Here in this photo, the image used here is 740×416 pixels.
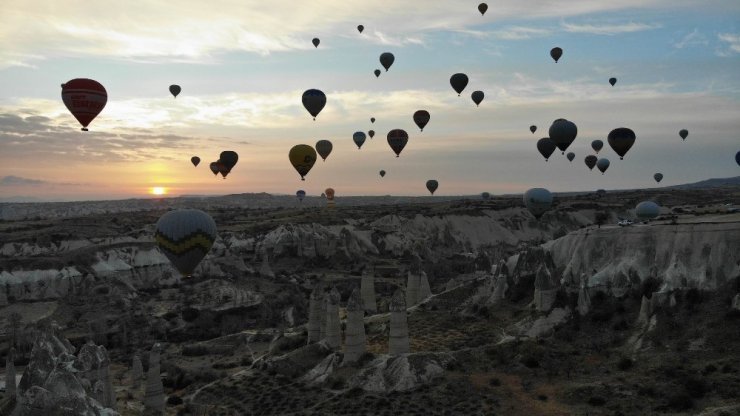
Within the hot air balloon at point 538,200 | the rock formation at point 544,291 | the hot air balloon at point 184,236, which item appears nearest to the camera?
the hot air balloon at point 184,236

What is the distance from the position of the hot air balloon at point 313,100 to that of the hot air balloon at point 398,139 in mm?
15691

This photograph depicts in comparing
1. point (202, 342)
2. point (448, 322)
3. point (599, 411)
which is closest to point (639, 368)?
point (599, 411)

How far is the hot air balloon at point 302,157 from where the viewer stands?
68500mm

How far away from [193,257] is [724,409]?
36.6 m

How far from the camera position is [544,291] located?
1954 inches

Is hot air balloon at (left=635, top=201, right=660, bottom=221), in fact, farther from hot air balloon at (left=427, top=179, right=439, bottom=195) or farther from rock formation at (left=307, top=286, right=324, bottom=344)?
hot air balloon at (left=427, top=179, right=439, bottom=195)

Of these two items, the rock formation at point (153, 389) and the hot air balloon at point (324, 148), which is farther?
the hot air balloon at point (324, 148)

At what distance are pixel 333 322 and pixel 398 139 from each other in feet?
132

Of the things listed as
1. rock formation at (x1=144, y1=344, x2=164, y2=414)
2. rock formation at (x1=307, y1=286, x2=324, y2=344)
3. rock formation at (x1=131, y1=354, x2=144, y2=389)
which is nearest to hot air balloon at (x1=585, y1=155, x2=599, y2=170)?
rock formation at (x1=307, y1=286, x2=324, y2=344)

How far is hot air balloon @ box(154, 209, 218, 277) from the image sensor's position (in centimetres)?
4528

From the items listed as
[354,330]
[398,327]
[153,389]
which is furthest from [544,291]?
[153,389]

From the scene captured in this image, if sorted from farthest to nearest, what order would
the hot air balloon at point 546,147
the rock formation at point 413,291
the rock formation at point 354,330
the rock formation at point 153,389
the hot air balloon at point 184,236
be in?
1. the hot air balloon at point 546,147
2. the rock formation at point 413,291
3. the hot air balloon at point 184,236
4. the rock formation at point 354,330
5. the rock formation at point 153,389

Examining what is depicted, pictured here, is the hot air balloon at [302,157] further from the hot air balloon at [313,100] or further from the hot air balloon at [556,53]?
the hot air balloon at [556,53]

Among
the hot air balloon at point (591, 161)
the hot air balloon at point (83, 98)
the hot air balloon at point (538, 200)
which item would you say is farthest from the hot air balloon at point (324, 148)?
the hot air balloon at point (591, 161)
